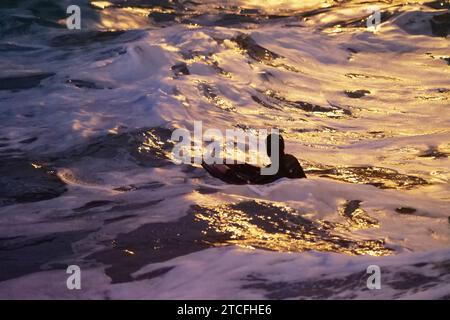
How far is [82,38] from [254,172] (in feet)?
31.5

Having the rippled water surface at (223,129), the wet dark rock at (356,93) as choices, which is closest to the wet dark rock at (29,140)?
the rippled water surface at (223,129)

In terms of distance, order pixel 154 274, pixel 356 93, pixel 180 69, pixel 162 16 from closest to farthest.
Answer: pixel 154 274, pixel 356 93, pixel 180 69, pixel 162 16

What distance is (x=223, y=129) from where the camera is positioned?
10.8 metres

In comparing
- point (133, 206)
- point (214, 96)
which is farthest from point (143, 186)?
point (214, 96)

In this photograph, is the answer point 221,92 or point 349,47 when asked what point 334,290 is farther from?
point 349,47

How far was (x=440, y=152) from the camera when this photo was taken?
988 centimetres

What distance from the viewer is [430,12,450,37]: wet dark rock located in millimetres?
18047

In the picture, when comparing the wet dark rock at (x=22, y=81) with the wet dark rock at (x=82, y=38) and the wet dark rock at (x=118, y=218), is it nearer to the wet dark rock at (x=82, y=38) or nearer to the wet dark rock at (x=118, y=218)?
the wet dark rock at (x=82, y=38)

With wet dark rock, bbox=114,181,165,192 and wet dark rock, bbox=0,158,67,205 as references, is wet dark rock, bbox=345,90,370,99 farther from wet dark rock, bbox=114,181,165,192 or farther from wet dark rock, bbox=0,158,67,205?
wet dark rock, bbox=0,158,67,205

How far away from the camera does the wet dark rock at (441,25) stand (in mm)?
18047

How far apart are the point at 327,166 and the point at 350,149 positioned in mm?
1147

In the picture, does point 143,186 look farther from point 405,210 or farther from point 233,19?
point 233,19

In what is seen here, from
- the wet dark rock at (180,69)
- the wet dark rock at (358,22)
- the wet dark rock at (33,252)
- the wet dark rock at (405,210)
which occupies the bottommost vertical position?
the wet dark rock at (405,210)

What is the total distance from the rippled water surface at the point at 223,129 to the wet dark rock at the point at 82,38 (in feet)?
0.24
